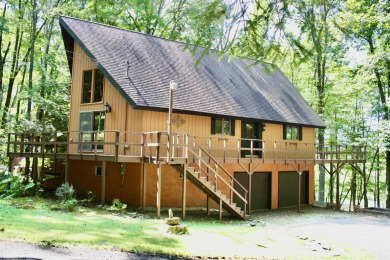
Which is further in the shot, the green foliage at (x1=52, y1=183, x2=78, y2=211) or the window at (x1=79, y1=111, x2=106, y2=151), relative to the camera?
the window at (x1=79, y1=111, x2=106, y2=151)

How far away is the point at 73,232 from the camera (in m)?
9.52

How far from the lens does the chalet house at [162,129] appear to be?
15750 millimetres

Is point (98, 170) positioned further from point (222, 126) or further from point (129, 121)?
point (222, 126)

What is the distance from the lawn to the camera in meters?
8.77

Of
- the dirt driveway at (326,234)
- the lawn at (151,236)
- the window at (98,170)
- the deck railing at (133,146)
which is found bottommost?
the dirt driveway at (326,234)

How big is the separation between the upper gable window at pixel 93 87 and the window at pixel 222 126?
5.60 meters

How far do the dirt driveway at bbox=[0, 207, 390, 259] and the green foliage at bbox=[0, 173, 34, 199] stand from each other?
8930mm

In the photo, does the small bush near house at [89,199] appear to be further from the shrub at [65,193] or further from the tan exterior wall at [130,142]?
the shrub at [65,193]

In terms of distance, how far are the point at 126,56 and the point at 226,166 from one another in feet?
24.3

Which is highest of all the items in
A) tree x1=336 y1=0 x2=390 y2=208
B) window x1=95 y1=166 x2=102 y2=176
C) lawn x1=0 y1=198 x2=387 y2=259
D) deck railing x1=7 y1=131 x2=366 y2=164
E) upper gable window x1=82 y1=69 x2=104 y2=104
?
tree x1=336 y1=0 x2=390 y2=208

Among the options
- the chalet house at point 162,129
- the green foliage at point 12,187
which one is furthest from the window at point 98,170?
the green foliage at point 12,187

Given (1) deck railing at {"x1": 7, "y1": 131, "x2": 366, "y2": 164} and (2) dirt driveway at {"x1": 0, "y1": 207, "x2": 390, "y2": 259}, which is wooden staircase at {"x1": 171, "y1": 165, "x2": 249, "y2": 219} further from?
(2) dirt driveway at {"x1": 0, "y1": 207, "x2": 390, "y2": 259}

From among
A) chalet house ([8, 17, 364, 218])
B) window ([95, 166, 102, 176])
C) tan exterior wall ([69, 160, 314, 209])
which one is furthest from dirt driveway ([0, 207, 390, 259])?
window ([95, 166, 102, 176])

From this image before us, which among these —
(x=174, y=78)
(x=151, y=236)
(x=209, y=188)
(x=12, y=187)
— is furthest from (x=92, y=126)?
(x=151, y=236)
